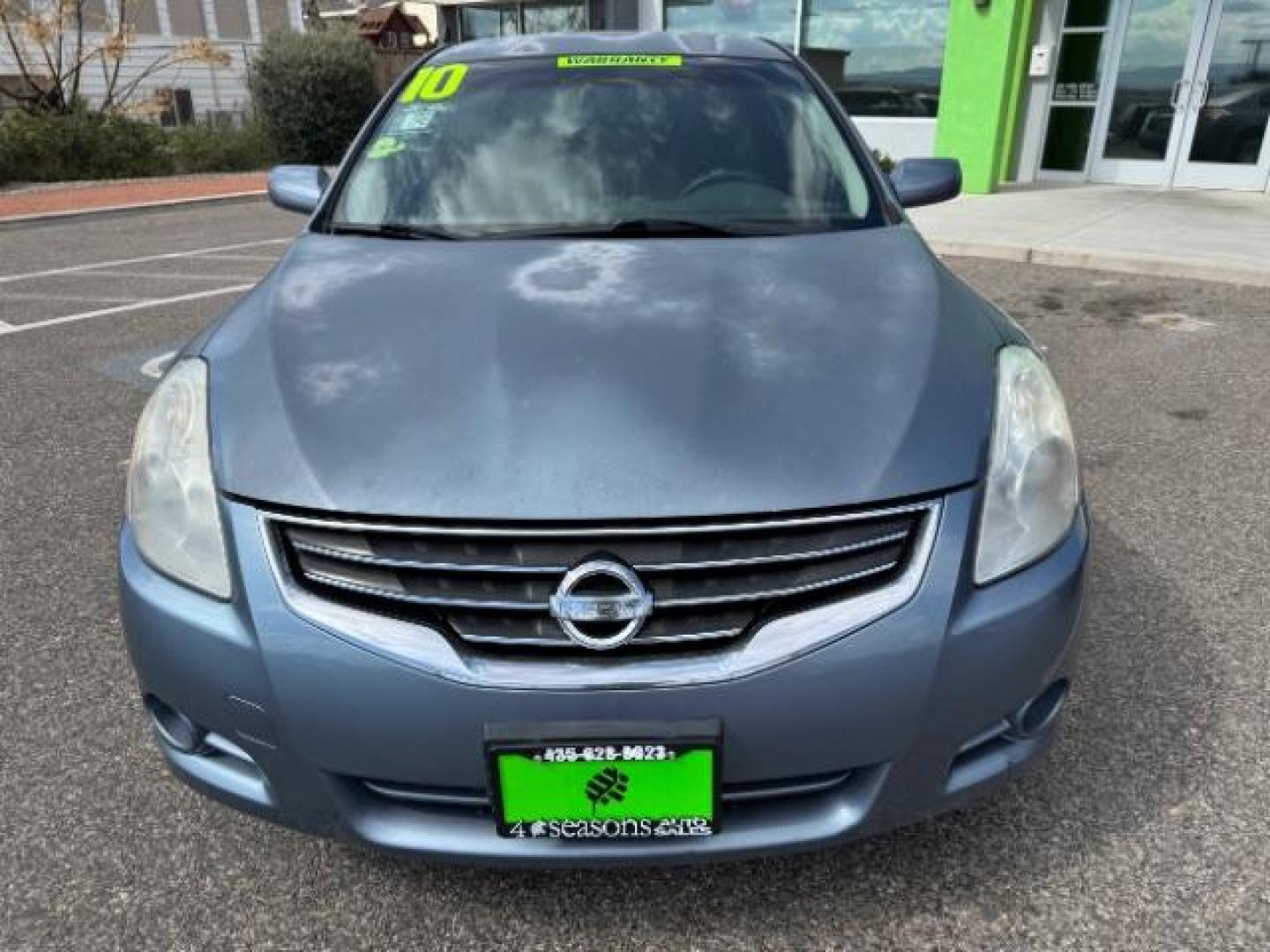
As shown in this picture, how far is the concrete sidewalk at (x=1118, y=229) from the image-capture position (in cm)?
699

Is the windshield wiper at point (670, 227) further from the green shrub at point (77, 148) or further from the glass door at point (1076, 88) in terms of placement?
the green shrub at point (77, 148)

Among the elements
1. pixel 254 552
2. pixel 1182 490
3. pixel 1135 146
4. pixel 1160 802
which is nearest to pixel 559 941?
pixel 254 552

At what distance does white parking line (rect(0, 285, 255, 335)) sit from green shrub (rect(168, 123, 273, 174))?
33.2 ft

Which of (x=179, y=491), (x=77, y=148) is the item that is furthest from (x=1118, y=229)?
(x=77, y=148)

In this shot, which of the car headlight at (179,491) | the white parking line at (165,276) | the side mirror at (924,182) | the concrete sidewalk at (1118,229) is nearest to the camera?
the car headlight at (179,491)

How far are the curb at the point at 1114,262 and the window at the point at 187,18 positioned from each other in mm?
32662

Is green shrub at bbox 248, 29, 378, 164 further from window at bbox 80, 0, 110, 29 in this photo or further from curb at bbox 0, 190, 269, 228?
curb at bbox 0, 190, 269, 228

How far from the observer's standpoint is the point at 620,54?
2.75 metres

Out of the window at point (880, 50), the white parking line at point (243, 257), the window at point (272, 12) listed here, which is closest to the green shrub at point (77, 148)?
the white parking line at point (243, 257)

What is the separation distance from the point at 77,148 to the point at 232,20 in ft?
75.6

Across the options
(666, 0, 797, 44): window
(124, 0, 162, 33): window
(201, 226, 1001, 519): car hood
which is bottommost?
(201, 226, 1001, 519): car hood

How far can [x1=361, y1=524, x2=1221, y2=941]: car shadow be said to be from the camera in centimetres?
167

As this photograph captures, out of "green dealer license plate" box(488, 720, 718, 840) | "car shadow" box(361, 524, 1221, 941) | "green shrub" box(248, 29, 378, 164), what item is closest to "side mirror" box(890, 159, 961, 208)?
"car shadow" box(361, 524, 1221, 941)

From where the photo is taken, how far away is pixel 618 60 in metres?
2.72
